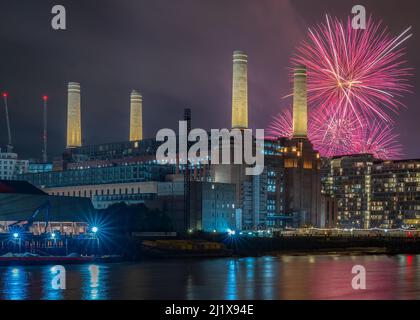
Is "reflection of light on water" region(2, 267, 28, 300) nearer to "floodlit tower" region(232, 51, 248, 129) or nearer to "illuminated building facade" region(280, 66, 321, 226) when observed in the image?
"floodlit tower" region(232, 51, 248, 129)

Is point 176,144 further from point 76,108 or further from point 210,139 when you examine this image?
point 76,108

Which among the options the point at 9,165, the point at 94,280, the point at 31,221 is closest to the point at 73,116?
the point at 9,165

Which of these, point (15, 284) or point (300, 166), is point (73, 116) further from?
point (15, 284)

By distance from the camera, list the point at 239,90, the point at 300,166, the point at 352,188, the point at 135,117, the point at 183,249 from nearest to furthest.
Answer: the point at 183,249
the point at 239,90
the point at 300,166
the point at 135,117
the point at 352,188

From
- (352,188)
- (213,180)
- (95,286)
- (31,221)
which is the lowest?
(95,286)

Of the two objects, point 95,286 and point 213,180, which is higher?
point 213,180

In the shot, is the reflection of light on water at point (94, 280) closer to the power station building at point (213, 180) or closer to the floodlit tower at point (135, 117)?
the power station building at point (213, 180)
